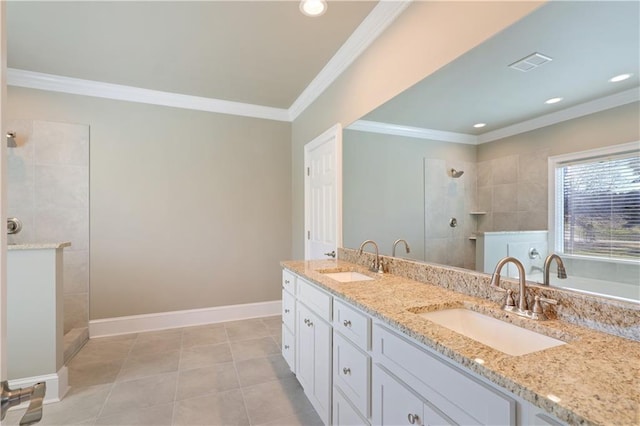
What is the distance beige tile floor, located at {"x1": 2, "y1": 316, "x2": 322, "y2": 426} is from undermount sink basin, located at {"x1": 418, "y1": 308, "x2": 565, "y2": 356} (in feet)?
3.82

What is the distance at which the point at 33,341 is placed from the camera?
80.4 inches

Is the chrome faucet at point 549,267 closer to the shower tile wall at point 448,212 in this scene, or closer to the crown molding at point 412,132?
the shower tile wall at point 448,212

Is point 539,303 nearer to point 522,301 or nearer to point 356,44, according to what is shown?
point 522,301

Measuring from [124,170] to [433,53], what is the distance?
324 cm

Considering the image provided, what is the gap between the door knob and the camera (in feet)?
1.83

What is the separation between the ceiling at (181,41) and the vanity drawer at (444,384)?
2.10m

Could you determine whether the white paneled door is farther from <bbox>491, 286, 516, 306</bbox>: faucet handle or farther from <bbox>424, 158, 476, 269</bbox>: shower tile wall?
<bbox>491, 286, 516, 306</bbox>: faucet handle

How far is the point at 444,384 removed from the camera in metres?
0.91

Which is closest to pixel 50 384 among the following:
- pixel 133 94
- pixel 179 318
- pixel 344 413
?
pixel 179 318

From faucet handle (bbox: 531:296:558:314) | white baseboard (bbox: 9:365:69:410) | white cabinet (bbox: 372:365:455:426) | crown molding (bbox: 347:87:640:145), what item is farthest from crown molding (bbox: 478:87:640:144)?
white baseboard (bbox: 9:365:69:410)

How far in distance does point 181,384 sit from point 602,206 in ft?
8.95

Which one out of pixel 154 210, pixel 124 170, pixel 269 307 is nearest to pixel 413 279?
pixel 269 307

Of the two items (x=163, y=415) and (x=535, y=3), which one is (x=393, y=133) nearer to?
(x=535, y=3)

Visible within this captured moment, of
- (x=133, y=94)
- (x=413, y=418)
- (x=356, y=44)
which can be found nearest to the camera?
(x=413, y=418)
